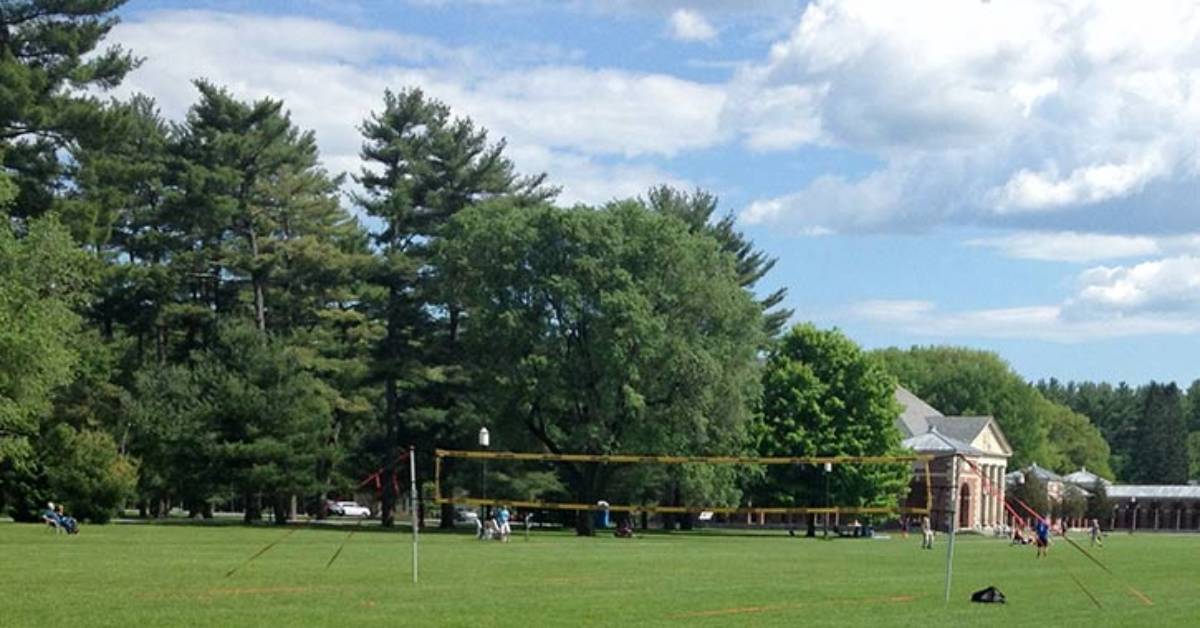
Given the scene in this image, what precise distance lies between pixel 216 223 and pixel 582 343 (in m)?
19.2

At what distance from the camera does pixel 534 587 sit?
102 ft

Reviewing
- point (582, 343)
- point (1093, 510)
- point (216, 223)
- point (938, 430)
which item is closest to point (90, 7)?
point (216, 223)

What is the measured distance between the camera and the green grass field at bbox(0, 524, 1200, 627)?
24.2 meters

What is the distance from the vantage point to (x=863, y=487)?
290 feet

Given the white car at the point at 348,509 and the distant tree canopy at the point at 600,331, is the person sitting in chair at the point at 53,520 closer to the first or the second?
the distant tree canopy at the point at 600,331

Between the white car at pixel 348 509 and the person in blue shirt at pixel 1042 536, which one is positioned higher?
the person in blue shirt at pixel 1042 536

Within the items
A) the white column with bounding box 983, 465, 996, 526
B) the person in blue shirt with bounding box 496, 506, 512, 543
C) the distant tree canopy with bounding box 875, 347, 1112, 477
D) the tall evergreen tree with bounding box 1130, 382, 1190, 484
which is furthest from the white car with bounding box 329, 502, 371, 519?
the tall evergreen tree with bounding box 1130, 382, 1190, 484

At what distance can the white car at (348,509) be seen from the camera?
119562 millimetres

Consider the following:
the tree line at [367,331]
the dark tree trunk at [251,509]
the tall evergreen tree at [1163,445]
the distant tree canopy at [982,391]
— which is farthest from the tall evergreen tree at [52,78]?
the tall evergreen tree at [1163,445]

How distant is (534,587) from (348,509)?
93.7m

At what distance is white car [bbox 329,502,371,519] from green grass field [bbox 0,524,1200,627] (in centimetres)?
6629

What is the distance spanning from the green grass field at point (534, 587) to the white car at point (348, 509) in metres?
66.3

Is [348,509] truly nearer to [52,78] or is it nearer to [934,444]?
[934,444]

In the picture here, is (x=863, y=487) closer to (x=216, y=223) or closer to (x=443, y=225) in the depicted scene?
(x=443, y=225)
